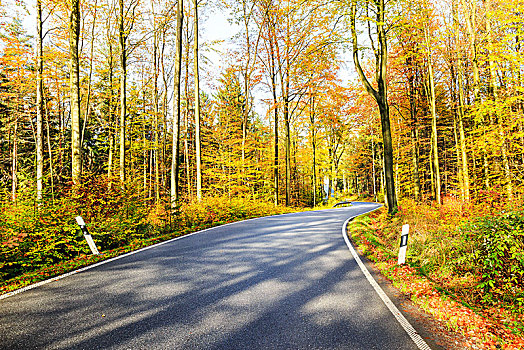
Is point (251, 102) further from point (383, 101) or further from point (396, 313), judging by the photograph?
point (396, 313)

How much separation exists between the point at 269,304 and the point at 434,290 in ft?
8.56

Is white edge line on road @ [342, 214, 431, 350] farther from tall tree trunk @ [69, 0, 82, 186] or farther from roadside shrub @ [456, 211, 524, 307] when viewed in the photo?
tall tree trunk @ [69, 0, 82, 186]

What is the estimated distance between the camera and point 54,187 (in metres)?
7.13

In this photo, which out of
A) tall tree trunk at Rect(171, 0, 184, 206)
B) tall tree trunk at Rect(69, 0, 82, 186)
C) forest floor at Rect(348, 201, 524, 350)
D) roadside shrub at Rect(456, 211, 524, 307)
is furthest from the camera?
tall tree trunk at Rect(171, 0, 184, 206)

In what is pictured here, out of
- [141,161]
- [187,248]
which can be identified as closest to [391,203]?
[187,248]

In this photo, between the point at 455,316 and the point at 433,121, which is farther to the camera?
the point at 433,121

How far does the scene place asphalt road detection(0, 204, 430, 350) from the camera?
266 cm

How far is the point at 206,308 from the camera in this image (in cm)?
333

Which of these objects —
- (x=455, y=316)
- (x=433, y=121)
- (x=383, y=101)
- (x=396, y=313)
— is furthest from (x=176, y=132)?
(x=433, y=121)

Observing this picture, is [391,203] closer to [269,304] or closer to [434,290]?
[434,290]

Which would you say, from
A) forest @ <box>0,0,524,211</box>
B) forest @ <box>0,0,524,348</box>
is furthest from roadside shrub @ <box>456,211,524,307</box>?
forest @ <box>0,0,524,211</box>

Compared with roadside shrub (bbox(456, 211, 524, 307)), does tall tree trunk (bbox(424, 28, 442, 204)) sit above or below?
above

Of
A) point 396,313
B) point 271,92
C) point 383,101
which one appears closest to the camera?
point 396,313

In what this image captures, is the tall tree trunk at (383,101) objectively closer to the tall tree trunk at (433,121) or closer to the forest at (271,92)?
the forest at (271,92)
